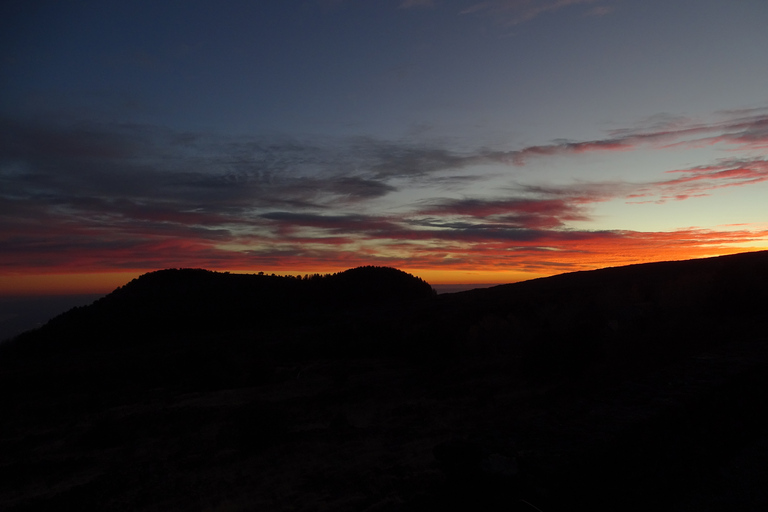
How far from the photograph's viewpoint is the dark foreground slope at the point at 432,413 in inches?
181

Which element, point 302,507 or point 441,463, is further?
point 302,507

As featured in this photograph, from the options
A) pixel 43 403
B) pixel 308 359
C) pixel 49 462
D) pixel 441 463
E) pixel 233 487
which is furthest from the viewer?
pixel 308 359

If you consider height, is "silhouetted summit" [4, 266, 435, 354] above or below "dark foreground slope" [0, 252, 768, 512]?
above

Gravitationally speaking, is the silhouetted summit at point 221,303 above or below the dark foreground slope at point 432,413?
above

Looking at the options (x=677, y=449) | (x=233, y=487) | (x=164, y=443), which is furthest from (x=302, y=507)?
(x=164, y=443)

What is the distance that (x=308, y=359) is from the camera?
2245 cm

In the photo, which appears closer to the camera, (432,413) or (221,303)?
(432,413)

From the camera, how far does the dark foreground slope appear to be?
4.59m

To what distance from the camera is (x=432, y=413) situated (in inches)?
442

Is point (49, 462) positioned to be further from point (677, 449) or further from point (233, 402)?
point (677, 449)

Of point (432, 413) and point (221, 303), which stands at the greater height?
point (221, 303)

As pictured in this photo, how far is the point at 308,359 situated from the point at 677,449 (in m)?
18.8

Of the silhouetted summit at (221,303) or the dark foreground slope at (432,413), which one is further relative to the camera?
the silhouetted summit at (221,303)

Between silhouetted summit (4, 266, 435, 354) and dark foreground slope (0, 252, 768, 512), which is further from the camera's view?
silhouetted summit (4, 266, 435, 354)
